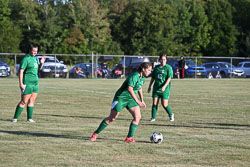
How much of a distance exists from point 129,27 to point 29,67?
214ft

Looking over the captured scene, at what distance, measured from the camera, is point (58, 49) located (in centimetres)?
6800

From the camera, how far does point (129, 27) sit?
7625 cm

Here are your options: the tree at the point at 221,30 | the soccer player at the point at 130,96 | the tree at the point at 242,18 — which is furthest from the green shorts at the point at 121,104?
the tree at the point at 242,18

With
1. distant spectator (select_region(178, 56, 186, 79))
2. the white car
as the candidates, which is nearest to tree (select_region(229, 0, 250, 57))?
distant spectator (select_region(178, 56, 186, 79))

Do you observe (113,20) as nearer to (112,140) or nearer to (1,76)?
(1,76)

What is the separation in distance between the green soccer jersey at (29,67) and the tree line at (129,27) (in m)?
53.9

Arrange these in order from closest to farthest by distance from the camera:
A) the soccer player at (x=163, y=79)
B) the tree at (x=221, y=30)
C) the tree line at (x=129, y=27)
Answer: the soccer player at (x=163, y=79)
the tree line at (x=129, y=27)
the tree at (x=221, y=30)

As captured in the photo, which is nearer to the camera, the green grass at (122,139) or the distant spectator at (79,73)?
the green grass at (122,139)

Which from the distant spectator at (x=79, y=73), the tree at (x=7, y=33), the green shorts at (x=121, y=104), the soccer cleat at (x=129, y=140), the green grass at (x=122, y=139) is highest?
the tree at (x=7, y=33)

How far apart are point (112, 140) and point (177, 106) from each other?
7578 mm

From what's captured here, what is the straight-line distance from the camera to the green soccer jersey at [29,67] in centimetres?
1156

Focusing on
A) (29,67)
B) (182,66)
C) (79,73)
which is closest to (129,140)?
(29,67)

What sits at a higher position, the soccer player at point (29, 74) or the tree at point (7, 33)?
the tree at point (7, 33)

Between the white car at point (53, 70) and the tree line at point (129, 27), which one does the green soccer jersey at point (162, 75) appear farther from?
the tree line at point (129, 27)
